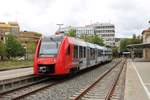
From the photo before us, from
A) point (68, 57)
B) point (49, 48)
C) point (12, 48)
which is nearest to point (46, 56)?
point (49, 48)

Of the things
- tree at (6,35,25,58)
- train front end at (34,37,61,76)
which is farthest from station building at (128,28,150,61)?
train front end at (34,37,61,76)

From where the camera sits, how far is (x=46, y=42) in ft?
77.7

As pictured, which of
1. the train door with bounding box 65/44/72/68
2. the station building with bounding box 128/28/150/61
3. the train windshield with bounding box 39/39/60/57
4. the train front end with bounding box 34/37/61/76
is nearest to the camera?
the train front end with bounding box 34/37/61/76

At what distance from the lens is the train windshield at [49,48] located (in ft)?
75.3

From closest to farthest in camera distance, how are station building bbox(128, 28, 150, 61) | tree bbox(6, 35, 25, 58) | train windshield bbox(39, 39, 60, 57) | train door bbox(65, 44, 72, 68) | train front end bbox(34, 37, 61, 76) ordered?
train front end bbox(34, 37, 61, 76)
train windshield bbox(39, 39, 60, 57)
train door bbox(65, 44, 72, 68)
station building bbox(128, 28, 150, 61)
tree bbox(6, 35, 25, 58)

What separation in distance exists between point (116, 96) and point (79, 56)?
12239 millimetres

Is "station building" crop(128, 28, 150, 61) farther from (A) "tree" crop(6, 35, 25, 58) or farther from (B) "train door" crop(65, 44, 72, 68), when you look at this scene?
(B) "train door" crop(65, 44, 72, 68)

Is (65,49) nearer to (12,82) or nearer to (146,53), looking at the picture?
(12,82)

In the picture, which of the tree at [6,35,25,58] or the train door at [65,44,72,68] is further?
the tree at [6,35,25,58]

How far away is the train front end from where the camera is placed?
878 inches

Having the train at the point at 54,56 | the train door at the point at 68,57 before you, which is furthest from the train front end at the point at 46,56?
the train door at the point at 68,57

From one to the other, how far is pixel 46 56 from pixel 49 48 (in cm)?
75

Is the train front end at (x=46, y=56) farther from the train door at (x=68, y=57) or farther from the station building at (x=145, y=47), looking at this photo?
the station building at (x=145, y=47)

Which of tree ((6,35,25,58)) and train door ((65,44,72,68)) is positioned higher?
tree ((6,35,25,58))
